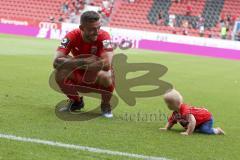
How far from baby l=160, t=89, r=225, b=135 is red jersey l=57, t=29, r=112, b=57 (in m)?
1.31

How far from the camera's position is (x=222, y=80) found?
17.1m

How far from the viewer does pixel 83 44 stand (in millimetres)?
7793

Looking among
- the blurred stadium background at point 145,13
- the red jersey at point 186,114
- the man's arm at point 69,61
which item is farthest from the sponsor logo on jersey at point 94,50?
the blurred stadium background at point 145,13

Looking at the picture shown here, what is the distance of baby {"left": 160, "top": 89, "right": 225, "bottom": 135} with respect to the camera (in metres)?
6.89

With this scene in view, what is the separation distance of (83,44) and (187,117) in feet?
6.09

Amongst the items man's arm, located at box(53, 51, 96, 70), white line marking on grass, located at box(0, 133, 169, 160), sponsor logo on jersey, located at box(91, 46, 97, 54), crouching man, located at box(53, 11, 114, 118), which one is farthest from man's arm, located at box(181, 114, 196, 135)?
sponsor logo on jersey, located at box(91, 46, 97, 54)

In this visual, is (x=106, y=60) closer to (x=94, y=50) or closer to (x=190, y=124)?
(x=94, y=50)

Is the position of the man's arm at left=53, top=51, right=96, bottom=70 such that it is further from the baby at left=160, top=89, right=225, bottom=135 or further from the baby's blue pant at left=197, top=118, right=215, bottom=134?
the baby's blue pant at left=197, top=118, right=215, bottom=134

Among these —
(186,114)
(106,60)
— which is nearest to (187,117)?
(186,114)

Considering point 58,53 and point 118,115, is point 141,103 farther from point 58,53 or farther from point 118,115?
point 58,53

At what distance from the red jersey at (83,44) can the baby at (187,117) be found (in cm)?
131

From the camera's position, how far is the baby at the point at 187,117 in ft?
22.6

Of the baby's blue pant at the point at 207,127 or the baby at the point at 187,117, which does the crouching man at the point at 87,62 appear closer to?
the baby at the point at 187,117

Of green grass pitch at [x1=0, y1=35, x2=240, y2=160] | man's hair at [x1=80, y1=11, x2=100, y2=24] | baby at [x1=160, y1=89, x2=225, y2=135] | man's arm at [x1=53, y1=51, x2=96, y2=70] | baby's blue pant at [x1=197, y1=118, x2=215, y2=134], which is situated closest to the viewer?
green grass pitch at [x1=0, y1=35, x2=240, y2=160]
